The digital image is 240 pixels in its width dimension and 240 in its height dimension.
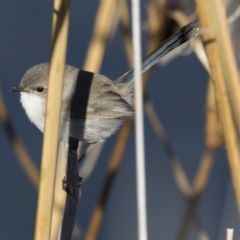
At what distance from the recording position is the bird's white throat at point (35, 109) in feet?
6.31

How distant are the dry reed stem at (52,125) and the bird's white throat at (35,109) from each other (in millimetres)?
715

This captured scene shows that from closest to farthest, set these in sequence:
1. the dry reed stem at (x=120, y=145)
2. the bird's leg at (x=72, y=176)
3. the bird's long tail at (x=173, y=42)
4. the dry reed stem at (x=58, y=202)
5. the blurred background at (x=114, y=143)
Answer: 1. the bird's leg at (x=72, y=176)
2. the bird's long tail at (x=173, y=42)
3. the dry reed stem at (x=58, y=202)
4. the dry reed stem at (x=120, y=145)
5. the blurred background at (x=114, y=143)

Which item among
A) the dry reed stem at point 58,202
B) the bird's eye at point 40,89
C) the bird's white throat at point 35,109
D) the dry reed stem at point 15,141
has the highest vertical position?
the bird's eye at point 40,89

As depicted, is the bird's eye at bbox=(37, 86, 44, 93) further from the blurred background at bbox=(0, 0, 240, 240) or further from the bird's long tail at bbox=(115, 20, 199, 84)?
the blurred background at bbox=(0, 0, 240, 240)

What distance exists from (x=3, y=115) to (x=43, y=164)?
0.82 m

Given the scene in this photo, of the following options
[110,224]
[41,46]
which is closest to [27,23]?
[41,46]

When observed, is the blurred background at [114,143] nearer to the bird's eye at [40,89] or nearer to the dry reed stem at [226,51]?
the bird's eye at [40,89]

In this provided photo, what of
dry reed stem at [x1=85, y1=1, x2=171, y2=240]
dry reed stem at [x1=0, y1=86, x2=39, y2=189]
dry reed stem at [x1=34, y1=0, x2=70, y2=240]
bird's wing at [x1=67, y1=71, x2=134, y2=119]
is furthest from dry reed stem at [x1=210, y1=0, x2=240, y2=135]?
dry reed stem at [x1=0, y1=86, x2=39, y2=189]

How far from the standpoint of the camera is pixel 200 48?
1935 mm

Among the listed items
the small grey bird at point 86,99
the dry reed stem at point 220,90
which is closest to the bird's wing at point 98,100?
the small grey bird at point 86,99

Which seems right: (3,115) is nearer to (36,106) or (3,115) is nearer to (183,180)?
(36,106)

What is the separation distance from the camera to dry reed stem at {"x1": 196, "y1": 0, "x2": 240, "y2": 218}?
4.13ft

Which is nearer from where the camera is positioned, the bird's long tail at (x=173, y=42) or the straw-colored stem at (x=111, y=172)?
the bird's long tail at (x=173, y=42)

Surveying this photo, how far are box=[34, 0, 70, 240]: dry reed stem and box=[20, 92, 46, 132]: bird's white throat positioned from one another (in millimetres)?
715
